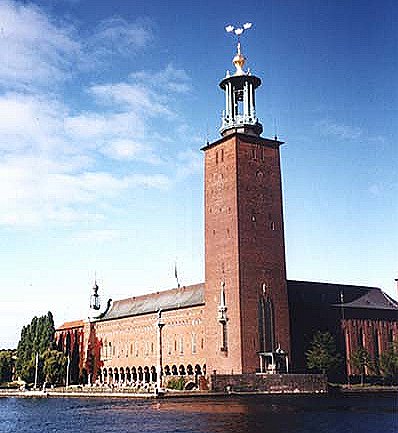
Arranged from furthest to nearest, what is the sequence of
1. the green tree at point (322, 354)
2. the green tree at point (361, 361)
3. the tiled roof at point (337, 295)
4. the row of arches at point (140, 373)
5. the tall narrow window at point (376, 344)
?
the tall narrow window at point (376, 344), the tiled roof at point (337, 295), the row of arches at point (140, 373), the green tree at point (361, 361), the green tree at point (322, 354)

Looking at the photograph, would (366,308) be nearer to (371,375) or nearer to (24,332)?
(371,375)

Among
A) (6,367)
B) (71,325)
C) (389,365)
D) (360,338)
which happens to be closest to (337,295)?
(360,338)

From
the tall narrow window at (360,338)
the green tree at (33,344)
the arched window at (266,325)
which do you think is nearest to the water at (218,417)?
the arched window at (266,325)

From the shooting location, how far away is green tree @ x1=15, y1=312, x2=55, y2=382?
7994 centimetres

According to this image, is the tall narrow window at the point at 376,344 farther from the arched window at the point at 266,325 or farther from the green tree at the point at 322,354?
the arched window at the point at 266,325

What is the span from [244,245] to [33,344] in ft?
115

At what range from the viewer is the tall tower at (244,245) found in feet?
188

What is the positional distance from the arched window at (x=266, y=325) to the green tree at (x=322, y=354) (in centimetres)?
529

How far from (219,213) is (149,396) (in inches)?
671

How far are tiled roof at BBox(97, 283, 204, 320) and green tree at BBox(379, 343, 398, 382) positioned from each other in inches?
688

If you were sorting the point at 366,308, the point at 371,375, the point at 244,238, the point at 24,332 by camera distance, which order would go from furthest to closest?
the point at 24,332 → the point at 366,308 → the point at 371,375 → the point at 244,238

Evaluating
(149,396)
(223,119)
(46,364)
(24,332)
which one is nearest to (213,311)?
(149,396)

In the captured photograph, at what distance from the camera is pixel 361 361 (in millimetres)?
65125

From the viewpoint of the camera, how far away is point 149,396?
5162cm
